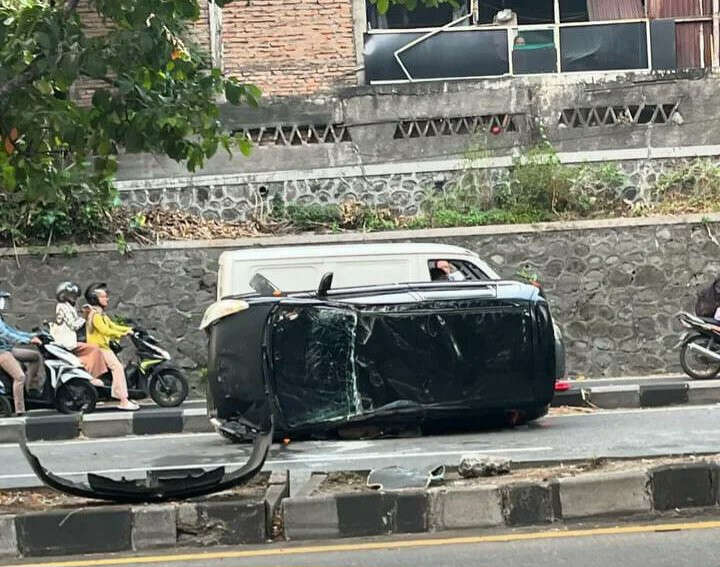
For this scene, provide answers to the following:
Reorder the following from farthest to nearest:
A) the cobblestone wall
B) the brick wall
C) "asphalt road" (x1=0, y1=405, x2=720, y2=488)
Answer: the brick wall → the cobblestone wall → "asphalt road" (x1=0, y1=405, x2=720, y2=488)

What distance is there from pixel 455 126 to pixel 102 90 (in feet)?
34.6

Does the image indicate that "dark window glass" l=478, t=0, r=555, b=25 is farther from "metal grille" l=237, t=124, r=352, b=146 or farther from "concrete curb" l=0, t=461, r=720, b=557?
"concrete curb" l=0, t=461, r=720, b=557

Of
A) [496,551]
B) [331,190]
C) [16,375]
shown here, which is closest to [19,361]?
[16,375]

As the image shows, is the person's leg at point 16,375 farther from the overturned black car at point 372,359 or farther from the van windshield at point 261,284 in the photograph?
the overturned black car at point 372,359

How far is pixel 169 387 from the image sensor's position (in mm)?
12719

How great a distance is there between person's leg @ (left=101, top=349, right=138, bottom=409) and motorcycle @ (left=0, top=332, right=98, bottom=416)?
10.0 inches

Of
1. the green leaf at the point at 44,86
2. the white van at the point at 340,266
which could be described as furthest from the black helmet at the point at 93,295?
the green leaf at the point at 44,86

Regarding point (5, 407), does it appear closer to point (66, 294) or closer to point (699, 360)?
point (66, 294)

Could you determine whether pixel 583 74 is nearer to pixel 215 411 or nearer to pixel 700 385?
pixel 700 385

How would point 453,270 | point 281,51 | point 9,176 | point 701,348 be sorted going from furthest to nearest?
point 281,51, point 701,348, point 453,270, point 9,176

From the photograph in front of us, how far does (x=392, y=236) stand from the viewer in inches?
583

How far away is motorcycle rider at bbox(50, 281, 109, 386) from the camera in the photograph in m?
12.4

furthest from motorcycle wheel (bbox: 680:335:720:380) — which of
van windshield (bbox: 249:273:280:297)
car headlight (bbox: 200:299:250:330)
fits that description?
car headlight (bbox: 200:299:250:330)

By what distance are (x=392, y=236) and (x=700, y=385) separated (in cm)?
476
